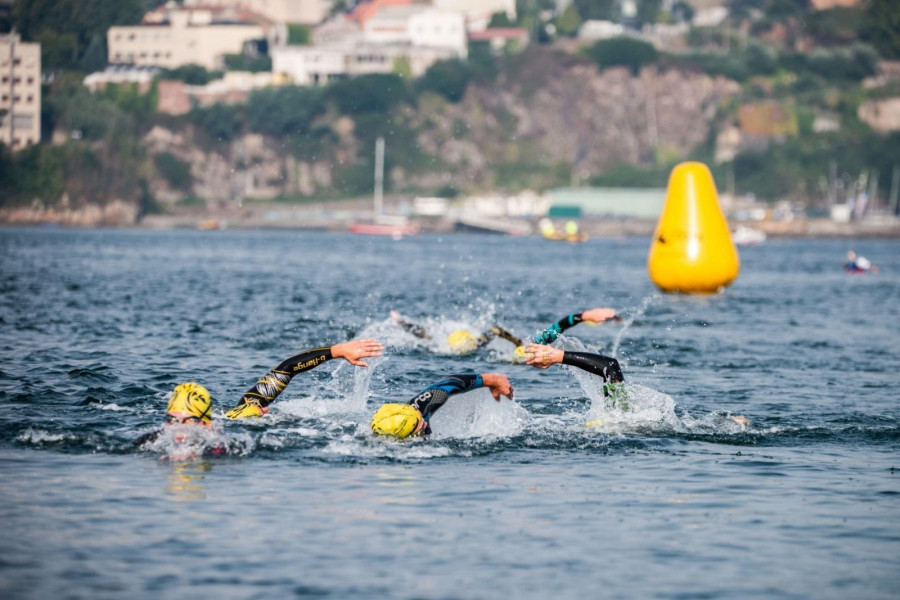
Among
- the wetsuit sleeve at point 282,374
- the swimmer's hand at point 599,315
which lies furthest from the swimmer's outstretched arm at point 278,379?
the swimmer's hand at point 599,315

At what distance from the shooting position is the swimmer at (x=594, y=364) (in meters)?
18.0

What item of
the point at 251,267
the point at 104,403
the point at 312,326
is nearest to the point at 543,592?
the point at 104,403

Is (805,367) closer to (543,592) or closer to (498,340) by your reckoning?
(498,340)

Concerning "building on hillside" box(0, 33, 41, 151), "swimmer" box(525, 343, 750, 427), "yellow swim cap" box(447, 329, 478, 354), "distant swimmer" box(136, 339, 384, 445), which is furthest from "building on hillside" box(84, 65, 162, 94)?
"swimmer" box(525, 343, 750, 427)

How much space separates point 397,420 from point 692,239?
25494 millimetres

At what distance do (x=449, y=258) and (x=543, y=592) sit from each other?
9158cm

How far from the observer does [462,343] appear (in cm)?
3212

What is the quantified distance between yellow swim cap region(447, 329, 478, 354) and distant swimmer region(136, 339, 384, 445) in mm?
12238

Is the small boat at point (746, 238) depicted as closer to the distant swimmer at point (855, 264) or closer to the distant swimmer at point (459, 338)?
the distant swimmer at point (855, 264)

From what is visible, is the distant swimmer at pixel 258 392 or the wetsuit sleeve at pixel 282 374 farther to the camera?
the wetsuit sleeve at pixel 282 374

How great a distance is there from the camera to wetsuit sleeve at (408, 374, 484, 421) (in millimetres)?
18891

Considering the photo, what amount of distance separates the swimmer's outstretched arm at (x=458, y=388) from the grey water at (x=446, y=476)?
0.76m

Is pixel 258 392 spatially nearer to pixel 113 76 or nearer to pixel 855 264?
pixel 855 264

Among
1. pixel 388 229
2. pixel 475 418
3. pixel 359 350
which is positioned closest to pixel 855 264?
pixel 475 418
